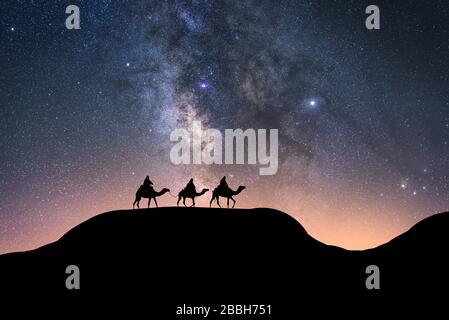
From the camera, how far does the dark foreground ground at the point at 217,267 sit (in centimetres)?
2633

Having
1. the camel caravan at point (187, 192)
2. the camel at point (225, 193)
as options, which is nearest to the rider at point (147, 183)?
the camel caravan at point (187, 192)

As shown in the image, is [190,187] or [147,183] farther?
[190,187]

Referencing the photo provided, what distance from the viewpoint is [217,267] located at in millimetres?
27453

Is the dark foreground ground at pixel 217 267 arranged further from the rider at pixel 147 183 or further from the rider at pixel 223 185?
the rider at pixel 147 183

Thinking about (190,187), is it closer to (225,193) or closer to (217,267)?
(225,193)

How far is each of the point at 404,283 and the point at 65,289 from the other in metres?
19.4

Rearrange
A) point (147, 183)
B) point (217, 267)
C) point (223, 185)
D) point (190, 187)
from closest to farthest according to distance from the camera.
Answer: point (217, 267)
point (147, 183)
point (190, 187)
point (223, 185)

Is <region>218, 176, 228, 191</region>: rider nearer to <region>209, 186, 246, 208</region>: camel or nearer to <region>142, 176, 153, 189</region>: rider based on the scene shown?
<region>209, 186, 246, 208</region>: camel

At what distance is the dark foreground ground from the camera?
2633 centimetres

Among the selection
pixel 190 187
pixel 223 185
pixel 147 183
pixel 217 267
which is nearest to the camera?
pixel 217 267

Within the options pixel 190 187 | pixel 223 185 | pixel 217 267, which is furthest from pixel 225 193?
pixel 217 267

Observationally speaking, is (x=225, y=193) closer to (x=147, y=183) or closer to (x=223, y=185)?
(x=223, y=185)

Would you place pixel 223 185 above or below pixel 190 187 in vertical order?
above
